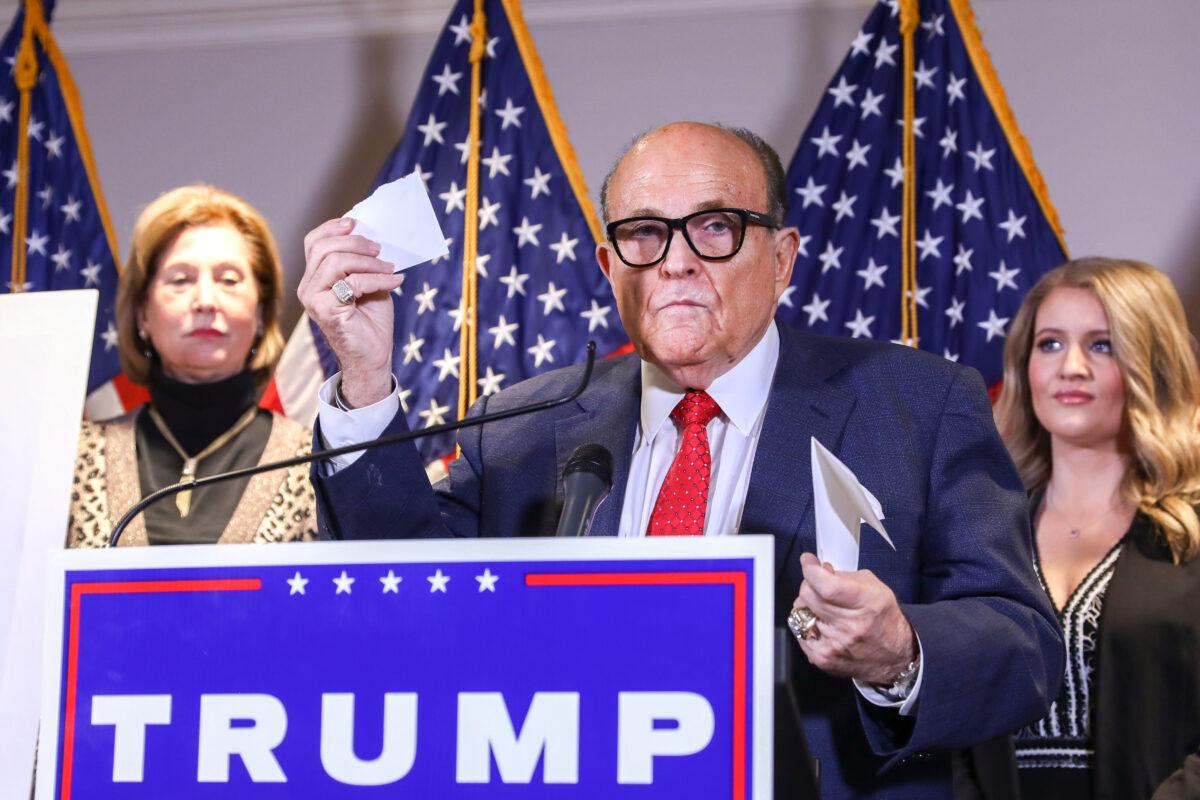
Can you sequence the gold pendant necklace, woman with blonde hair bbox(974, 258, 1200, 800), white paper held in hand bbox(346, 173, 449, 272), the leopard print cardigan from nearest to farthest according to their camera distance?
white paper held in hand bbox(346, 173, 449, 272), woman with blonde hair bbox(974, 258, 1200, 800), the leopard print cardigan, the gold pendant necklace

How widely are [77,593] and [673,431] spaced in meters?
0.85

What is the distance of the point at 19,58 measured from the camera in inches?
156

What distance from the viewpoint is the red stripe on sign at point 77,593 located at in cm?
138

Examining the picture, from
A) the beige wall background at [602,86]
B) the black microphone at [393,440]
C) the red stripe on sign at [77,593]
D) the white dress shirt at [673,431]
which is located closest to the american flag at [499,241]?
the beige wall background at [602,86]

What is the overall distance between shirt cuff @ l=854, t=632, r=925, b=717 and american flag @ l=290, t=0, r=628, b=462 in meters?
2.11

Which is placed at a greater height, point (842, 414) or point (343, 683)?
point (842, 414)

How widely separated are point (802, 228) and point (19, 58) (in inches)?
86.1

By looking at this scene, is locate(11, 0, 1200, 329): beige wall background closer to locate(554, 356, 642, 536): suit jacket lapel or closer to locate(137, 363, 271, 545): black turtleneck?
locate(137, 363, 271, 545): black turtleneck

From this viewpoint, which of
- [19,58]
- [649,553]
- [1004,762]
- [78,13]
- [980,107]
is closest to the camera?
[649,553]

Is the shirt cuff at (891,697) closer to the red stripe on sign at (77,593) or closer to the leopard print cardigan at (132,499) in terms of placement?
the red stripe on sign at (77,593)

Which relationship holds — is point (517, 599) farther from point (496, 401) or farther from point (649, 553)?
point (496, 401)

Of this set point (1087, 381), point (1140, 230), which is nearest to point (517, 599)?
point (1087, 381)

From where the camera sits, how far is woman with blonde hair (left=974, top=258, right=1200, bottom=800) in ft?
8.25

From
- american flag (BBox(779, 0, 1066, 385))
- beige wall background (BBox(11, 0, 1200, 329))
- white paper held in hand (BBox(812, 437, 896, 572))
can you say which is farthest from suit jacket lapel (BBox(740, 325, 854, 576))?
beige wall background (BBox(11, 0, 1200, 329))
